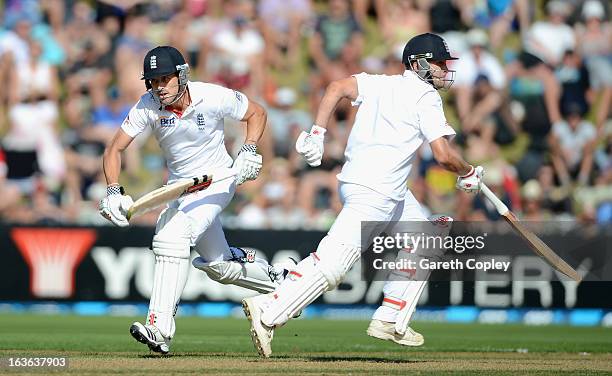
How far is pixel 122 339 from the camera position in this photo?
1160 cm

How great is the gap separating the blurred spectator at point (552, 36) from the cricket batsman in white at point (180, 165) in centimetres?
1023

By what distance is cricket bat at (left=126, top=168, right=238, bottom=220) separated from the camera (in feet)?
29.2

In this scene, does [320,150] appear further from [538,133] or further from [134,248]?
[538,133]

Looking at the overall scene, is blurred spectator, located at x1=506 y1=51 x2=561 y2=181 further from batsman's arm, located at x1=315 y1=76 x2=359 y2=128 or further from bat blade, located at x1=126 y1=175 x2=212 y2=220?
bat blade, located at x1=126 y1=175 x2=212 y2=220

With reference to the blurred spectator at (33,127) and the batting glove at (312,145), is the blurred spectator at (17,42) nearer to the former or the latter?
the blurred spectator at (33,127)

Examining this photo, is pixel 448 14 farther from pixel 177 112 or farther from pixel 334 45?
pixel 177 112

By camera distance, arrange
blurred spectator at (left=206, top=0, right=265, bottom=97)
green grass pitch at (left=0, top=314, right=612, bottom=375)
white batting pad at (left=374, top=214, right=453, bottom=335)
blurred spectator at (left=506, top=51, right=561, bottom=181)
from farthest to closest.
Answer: blurred spectator at (left=506, top=51, right=561, bottom=181)
blurred spectator at (left=206, top=0, right=265, bottom=97)
white batting pad at (left=374, top=214, right=453, bottom=335)
green grass pitch at (left=0, top=314, right=612, bottom=375)

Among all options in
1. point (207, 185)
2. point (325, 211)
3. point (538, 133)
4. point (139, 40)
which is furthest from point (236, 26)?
point (207, 185)

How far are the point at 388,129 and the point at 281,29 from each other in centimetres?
1005

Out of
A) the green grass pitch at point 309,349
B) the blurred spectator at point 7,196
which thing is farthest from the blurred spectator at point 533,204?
the blurred spectator at point 7,196

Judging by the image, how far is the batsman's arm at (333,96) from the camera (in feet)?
28.8

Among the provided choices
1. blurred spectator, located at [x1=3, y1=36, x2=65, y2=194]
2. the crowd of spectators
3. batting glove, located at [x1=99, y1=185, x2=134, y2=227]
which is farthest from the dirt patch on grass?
blurred spectator, located at [x1=3, y1=36, x2=65, y2=194]

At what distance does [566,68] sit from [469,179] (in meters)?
10.6

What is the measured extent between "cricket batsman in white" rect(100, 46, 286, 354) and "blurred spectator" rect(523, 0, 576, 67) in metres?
10.2
